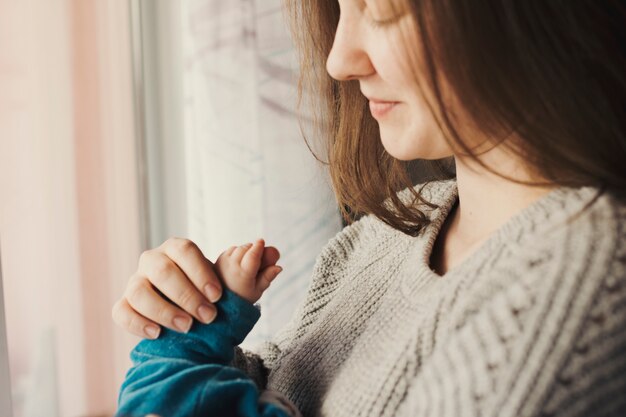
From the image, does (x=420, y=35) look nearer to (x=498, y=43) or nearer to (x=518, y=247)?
(x=498, y=43)

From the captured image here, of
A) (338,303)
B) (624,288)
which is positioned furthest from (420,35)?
(338,303)

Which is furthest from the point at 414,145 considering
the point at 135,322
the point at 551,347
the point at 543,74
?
the point at 135,322

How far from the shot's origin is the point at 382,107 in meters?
0.76

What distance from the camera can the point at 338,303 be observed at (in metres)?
0.91

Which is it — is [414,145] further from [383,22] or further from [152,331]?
[152,331]

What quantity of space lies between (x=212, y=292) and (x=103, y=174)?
3.45 feet

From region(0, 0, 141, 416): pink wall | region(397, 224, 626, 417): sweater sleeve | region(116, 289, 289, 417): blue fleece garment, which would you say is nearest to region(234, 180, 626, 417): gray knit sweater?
region(397, 224, 626, 417): sweater sleeve

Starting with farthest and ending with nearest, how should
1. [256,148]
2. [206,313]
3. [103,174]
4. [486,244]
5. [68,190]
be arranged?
[103,174] → [68,190] → [256,148] → [206,313] → [486,244]

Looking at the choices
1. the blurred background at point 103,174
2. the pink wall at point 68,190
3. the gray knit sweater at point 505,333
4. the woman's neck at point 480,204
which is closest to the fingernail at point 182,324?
the gray knit sweater at point 505,333

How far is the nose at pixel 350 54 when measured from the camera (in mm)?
739

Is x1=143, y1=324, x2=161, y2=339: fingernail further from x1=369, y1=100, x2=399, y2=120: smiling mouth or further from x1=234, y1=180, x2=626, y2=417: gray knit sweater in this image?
x1=369, y1=100, x2=399, y2=120: smiling mouth

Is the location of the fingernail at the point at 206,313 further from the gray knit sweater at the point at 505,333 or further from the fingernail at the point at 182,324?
the gray knit sweater at the point at 505,333

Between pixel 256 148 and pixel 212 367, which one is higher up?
pixel 256 148

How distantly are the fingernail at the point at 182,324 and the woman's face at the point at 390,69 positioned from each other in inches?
11.8
